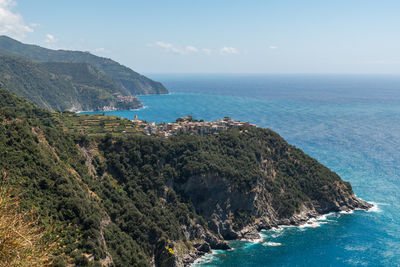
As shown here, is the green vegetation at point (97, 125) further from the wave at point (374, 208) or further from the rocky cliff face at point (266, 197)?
the wave at point (374, 208)

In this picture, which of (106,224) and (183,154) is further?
(183,154)

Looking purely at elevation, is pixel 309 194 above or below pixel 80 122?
below

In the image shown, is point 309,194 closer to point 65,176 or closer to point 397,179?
point 397,179

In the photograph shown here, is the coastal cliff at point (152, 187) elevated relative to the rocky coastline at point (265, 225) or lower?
elevated

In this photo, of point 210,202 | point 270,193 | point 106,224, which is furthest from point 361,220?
point 106,224

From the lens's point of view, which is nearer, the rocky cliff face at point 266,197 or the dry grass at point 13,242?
the dry grass at point 13,242

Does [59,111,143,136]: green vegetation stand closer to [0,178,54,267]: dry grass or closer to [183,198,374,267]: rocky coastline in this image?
[183,198,374,267]: rocky coastline

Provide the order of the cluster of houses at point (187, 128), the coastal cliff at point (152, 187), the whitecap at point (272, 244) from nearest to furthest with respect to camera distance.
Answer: the coastal cliff at point (152, 187)
the whitecap at point (272, 244)
the cluster of houses at point (187, 128)

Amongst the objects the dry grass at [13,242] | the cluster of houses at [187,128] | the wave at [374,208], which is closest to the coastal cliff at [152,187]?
the wave at [374,208]

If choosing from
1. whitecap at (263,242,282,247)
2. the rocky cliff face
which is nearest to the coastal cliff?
the rocky cliff face
